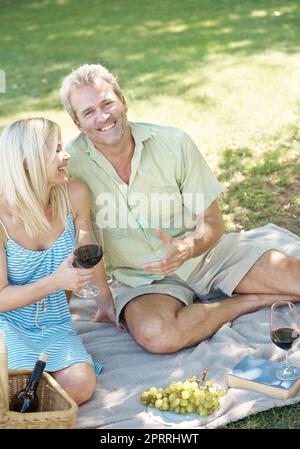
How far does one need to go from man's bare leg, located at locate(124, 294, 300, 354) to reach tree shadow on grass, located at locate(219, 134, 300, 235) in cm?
145

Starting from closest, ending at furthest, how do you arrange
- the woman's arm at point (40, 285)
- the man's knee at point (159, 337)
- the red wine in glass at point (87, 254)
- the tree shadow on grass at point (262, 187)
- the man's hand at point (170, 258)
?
1. the red wine in glass at point (87, 254)
2. the woman's arm at point (40, 285)
3. the man's hand at point (170, 258)
4. the man's knee at point (159, 337)
5. the tree shadow on grass at point (262, 187)

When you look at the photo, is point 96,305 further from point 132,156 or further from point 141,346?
point 132,156

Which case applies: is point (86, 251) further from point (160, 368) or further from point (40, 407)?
point (160, 368)

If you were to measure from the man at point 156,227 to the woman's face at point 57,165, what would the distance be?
41cm

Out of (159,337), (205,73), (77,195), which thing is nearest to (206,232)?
(159,337)

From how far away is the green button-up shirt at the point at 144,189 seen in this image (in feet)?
15.8

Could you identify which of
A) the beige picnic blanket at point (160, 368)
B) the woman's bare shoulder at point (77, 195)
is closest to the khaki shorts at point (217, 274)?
the beige picnic blanket at point (160, 368)

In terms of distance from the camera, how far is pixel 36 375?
3779 mm

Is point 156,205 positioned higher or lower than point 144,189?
lower

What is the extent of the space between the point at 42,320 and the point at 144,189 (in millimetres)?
1041

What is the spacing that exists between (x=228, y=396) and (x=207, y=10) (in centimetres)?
1067

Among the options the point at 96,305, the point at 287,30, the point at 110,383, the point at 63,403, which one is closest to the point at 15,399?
the point at 63,403

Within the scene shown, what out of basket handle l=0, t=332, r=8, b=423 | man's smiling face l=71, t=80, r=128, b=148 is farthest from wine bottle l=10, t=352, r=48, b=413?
man's smiling face l=71, t=80, r=128, b=148

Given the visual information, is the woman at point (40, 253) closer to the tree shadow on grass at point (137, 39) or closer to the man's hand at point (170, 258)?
the man's hand at point (170, 258)
